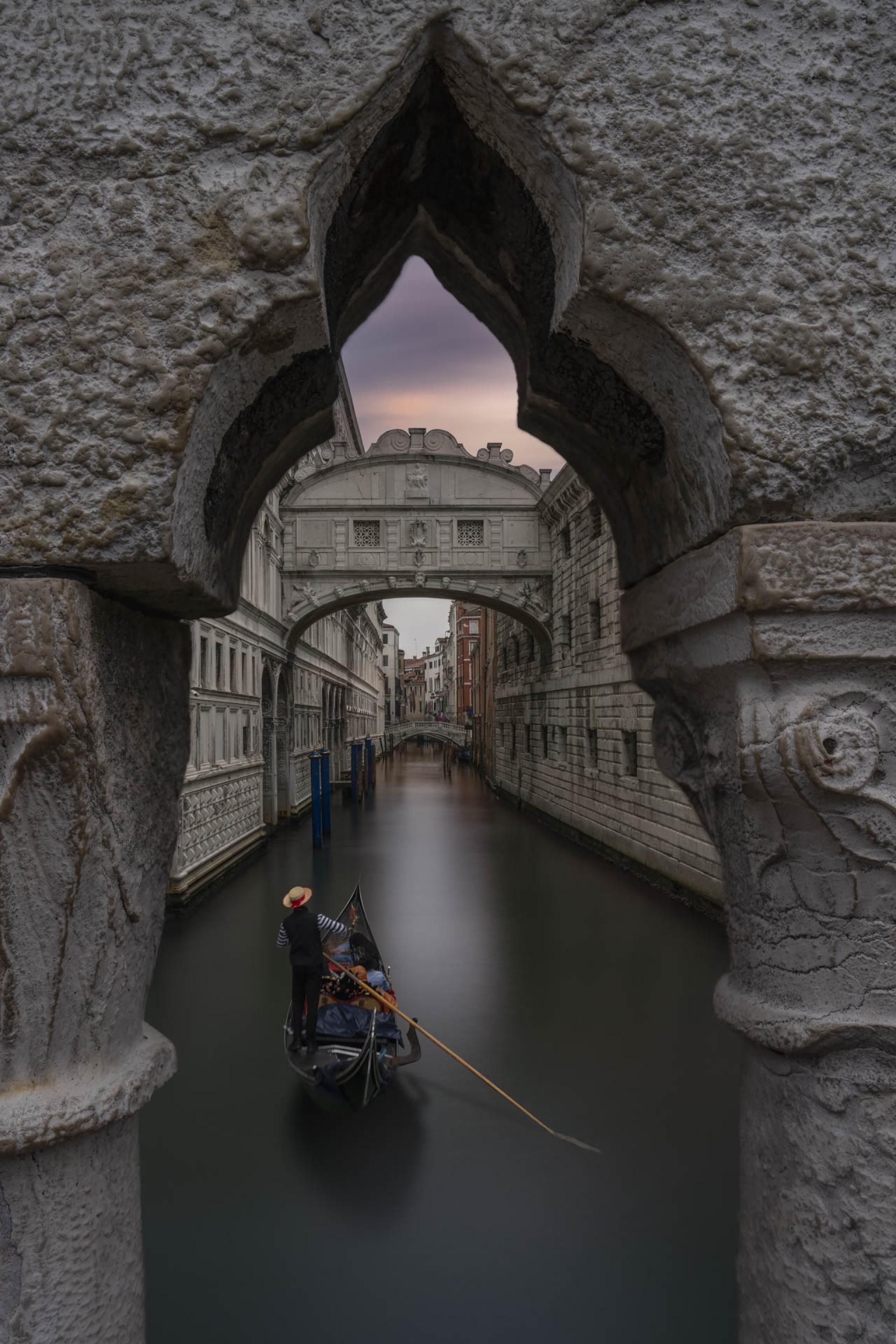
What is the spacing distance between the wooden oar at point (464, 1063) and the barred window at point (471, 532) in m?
11.5

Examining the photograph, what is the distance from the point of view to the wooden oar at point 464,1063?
4539 mm

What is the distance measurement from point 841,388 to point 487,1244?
3.76m

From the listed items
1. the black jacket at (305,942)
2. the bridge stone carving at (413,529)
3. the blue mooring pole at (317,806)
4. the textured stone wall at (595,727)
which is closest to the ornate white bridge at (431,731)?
the textured stone wall at (595,727)

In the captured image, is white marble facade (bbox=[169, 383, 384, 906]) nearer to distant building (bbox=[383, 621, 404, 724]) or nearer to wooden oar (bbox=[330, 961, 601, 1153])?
wooden oar (bbox=[330, 961, 601, 1153])

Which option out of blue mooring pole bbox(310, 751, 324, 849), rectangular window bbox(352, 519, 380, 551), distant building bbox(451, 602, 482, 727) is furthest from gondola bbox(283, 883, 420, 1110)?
distant building bbox(451, 602, 482, 727)

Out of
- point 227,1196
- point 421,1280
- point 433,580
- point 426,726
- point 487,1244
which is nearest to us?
point 421,1280

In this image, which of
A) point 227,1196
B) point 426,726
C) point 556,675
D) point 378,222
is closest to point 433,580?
point 556,675

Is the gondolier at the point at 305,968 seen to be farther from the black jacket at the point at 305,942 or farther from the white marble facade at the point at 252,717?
the white marble facade at the point at 252,717

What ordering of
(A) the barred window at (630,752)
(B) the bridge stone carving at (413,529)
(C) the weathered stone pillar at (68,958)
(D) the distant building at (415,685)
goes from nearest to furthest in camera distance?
(C) the weathered stone pillar at (68,958)
(A) the barred window at (630,752)
(B) the bridge stone carving at (413,529)
(D) the distant building at (415,685)

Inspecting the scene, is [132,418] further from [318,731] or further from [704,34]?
[318,731]

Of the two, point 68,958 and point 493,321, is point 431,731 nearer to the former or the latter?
point 493,321

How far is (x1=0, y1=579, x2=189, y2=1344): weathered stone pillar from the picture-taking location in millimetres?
1417

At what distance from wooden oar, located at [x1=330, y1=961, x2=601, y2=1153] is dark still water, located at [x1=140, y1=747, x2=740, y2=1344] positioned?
2.4 inches

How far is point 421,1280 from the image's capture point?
3.44 m
